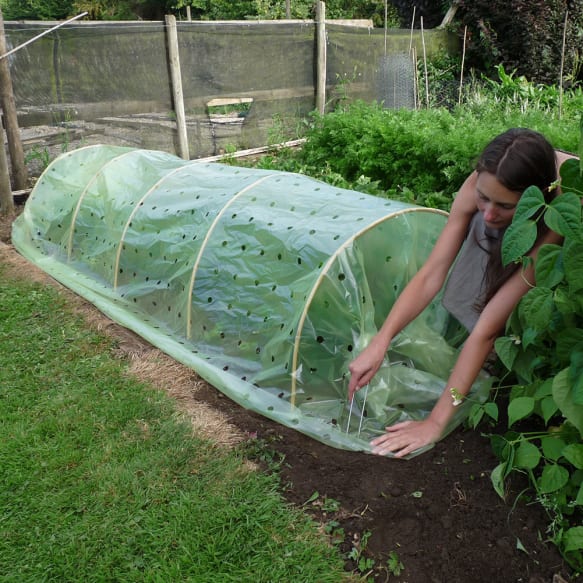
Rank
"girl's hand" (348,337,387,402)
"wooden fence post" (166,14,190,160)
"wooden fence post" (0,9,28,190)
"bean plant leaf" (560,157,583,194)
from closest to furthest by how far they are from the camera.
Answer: "bean plant leaf" (560,157,583,194)
"girl's hand" (348,337,387,402)
"wooden fence post" (0,9,28,190)
"wooden fence post" (166,14,190,160)

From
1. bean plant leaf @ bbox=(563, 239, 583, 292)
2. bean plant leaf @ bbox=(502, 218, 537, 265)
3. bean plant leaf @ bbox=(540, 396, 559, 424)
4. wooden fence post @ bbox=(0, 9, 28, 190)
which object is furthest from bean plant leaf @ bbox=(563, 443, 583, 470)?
wooden fence post @ bbox=(0, 9, 28, 190)

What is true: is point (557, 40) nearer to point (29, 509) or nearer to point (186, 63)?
point (186, 63)

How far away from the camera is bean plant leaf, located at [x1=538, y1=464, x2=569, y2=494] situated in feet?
6.34

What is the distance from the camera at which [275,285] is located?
3.07 m

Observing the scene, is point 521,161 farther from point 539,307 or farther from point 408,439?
point 408,439

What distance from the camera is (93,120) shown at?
21.2 feet

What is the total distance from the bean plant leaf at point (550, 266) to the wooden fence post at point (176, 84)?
19.6 feet

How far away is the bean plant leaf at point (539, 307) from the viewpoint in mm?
1874

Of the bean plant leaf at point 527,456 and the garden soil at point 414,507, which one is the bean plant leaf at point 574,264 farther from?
the garden soil at point 414,507

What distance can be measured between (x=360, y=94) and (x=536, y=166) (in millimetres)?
8153

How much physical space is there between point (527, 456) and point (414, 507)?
0.50 metres

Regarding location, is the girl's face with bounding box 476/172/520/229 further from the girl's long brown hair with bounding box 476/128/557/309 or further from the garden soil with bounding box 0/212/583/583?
the garden soil with bounding box 0/212/583/583

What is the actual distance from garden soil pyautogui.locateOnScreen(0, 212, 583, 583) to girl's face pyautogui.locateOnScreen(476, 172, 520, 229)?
944mm

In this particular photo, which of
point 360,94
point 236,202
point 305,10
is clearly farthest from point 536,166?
point 305,10
